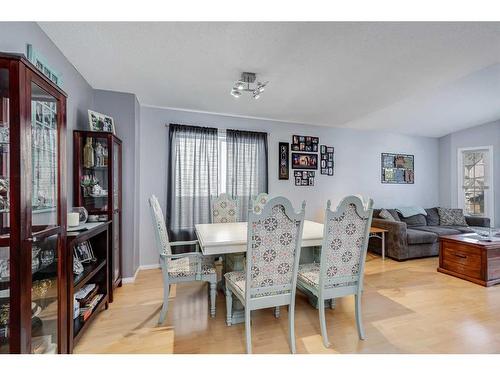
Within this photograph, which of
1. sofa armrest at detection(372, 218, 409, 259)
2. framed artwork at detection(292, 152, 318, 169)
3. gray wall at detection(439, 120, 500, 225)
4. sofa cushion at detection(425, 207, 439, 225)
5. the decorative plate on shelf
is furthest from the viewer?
sofa cushion at detection(425, 207, 439, 225)

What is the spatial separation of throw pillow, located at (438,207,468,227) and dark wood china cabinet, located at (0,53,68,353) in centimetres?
630

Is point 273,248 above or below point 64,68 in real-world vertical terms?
below

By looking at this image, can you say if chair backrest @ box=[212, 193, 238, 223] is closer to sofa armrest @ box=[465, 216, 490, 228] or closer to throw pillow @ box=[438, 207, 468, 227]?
throw pillow @ box=[438, 207, 468, 227]

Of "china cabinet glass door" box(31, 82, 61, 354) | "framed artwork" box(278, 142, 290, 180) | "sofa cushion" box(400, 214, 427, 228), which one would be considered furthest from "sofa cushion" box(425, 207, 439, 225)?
"china cabinet glass door" box(31, 82, 61, 354)

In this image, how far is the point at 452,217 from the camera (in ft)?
16.5

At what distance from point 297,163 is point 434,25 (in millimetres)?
2751

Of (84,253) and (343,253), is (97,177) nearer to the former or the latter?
(84,253)

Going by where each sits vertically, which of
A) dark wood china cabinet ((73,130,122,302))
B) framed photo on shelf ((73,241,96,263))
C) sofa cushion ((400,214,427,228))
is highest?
dark wood china cabinet ((73,130,122,302))

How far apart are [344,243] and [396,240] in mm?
2742

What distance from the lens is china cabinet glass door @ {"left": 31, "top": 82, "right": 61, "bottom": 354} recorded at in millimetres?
1307

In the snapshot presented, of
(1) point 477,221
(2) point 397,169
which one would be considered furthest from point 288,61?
(1) point 477,221

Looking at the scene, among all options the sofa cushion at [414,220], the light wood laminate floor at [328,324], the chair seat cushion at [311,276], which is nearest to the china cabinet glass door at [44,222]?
the light wood laminate floor at [328,324]

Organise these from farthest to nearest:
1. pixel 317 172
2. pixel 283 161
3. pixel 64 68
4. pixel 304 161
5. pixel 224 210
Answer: pixel 317 172
pixel 304 161
pixel 283 161
pixel 224 210
pixel 64 68
